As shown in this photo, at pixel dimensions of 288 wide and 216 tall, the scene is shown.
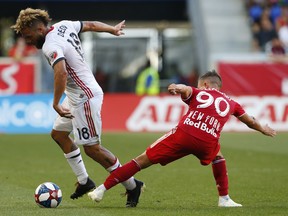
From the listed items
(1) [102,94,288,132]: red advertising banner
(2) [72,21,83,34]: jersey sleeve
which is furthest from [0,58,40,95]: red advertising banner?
(2) [72,21,83,34]: jersey sleeve

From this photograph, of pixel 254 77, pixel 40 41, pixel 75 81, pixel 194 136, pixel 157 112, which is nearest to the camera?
pixel 194 136

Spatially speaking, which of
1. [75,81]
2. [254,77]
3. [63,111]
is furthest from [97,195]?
[254,77]

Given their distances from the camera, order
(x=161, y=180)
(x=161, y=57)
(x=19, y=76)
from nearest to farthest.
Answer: (x=161, y=180) < (x=19, y=76) < (x=161, y=57)

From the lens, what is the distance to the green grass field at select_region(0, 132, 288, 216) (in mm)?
9547

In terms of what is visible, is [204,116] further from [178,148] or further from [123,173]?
[123,173]

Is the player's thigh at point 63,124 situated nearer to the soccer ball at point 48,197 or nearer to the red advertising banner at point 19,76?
the soccer ball at point 48,197

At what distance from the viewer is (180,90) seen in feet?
30.1

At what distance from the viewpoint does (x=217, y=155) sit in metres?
9.72

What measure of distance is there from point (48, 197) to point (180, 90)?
1.86 meters

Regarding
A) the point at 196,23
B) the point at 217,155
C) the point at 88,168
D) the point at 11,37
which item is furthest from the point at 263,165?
the point at 11,37

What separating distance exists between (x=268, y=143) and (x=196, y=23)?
10.9 m

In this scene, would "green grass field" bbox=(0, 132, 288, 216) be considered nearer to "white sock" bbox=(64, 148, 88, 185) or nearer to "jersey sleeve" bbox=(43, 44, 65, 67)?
"white sock" bbox=(64, 148, 88, 185)

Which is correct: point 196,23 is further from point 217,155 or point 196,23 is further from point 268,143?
point 217,155

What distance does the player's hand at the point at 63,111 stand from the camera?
9.53 metres
